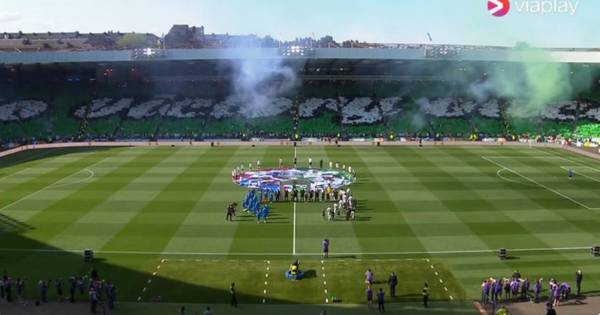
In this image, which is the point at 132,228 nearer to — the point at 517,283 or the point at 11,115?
the point at 517,283

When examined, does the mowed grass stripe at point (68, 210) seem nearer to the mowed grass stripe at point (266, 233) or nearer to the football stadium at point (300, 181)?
the football stadium at point (300, 181)

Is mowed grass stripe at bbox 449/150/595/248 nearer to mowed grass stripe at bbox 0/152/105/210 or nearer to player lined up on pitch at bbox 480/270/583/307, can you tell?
player lined up on pitch at bbox 480/270/583/307

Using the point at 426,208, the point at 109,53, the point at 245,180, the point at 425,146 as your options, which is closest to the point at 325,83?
the point at 425,146

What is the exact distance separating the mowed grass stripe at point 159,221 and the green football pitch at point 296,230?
0.09 meters

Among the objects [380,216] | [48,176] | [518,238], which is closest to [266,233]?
[380,216]

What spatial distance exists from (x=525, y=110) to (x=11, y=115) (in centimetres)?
7992

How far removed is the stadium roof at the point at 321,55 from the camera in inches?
3495

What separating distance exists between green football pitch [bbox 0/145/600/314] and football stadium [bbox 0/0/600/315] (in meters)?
0.20

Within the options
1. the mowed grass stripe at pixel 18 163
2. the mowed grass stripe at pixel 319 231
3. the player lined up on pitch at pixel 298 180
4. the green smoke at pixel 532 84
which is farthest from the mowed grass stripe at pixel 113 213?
the green smoke at pixel 532 84

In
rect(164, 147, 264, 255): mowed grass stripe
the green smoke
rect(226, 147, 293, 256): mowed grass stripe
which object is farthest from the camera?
the green smoke

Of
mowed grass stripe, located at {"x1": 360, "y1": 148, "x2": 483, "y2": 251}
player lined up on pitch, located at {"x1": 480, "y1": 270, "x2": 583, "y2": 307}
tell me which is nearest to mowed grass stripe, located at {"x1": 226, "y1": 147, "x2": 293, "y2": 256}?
A: mowed grass stripe, located at {"x1": 360, "y1": 148, "x2": 483, "y2": 251}

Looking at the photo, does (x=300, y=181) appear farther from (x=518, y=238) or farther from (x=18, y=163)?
(x=18, y=163)

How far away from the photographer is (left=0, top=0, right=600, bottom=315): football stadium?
32219 millimetres

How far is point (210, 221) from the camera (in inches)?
1734
